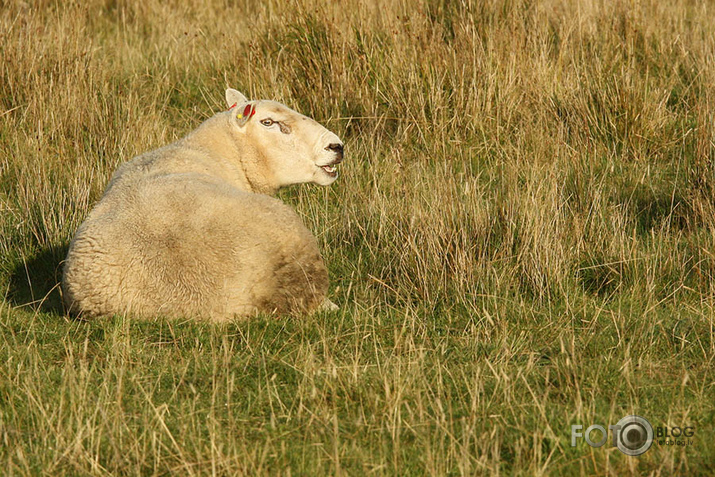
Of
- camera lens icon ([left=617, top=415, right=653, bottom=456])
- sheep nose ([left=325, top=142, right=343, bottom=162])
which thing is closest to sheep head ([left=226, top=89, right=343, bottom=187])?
sheep nose ([left=325, top=142, right=343, bottom=162])

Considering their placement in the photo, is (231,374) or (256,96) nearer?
(231,374)

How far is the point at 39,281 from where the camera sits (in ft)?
17.1

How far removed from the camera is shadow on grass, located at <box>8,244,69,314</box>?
15.9ft

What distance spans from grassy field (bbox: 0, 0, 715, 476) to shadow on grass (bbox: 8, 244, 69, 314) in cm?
2

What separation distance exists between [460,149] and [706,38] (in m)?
2.73

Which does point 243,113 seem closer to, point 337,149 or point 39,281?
point 337,149

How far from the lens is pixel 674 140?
21.6 ft

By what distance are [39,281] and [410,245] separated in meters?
2.23

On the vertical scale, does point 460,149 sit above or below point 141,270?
below

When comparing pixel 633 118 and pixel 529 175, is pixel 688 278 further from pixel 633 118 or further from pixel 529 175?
pixel 633 118

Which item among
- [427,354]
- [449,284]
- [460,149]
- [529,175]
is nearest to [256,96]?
[460,149]

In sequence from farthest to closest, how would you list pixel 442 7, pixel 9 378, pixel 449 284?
pixel 442 7 → pixel 449 284 → pixel 9 378

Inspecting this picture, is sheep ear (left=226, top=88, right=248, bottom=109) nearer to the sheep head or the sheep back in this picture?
the sheep head

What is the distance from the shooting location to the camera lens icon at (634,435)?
309 centimetres
